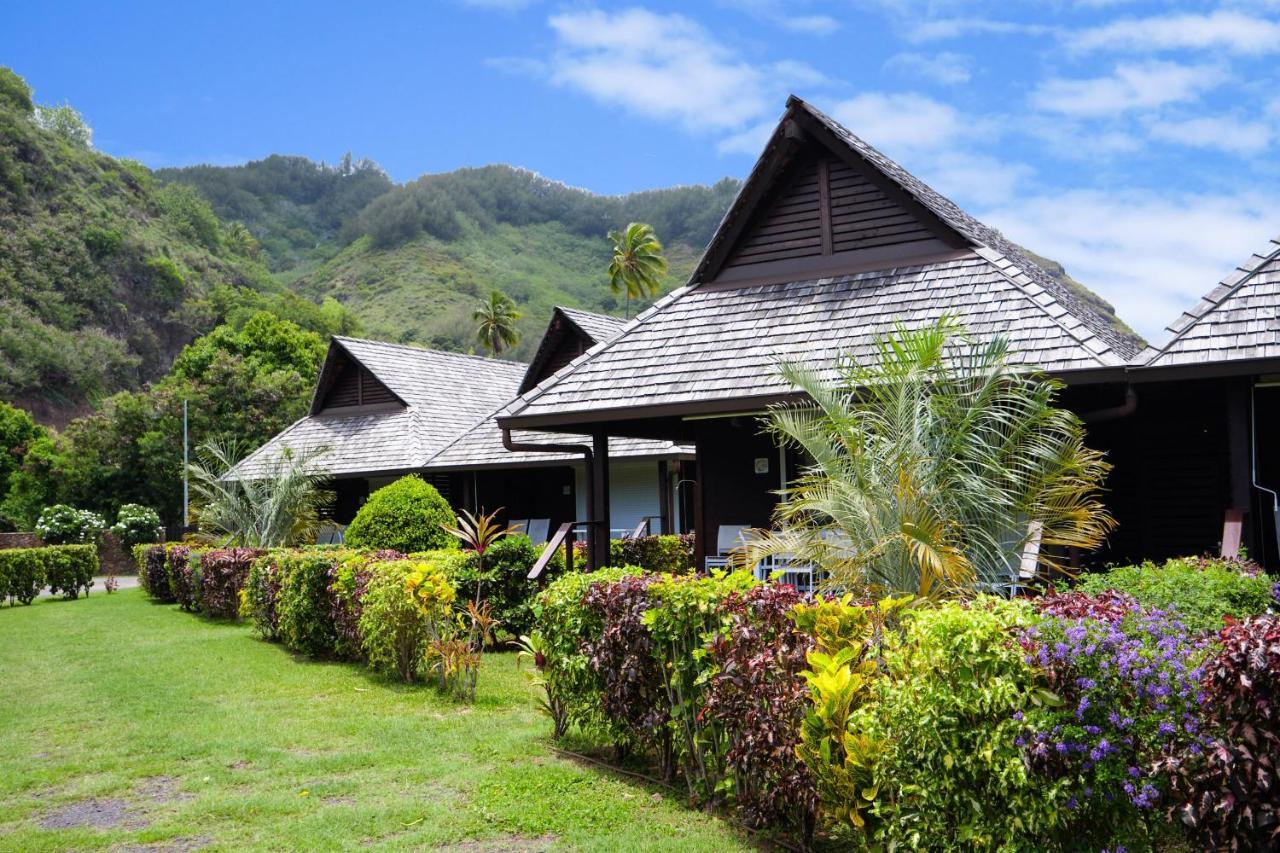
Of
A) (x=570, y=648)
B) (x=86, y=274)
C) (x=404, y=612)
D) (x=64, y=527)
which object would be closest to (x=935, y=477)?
(x=570, y=648)

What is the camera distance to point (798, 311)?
39.6 ft

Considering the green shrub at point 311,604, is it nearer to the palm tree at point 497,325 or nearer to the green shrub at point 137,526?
the green shrub at point 137,526

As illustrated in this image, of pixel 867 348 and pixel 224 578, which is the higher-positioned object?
pixel 867 348

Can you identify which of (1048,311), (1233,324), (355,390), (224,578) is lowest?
(224,578)

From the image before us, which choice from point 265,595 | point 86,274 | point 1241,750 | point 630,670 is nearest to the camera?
point 1241,750

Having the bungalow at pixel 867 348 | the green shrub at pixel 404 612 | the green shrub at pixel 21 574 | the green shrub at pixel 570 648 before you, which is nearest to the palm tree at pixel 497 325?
the green shrub at pixel 21 574

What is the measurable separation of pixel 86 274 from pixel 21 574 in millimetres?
44604

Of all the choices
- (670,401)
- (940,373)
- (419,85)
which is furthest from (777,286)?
(419,85)

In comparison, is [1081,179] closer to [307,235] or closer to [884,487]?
[884,487]

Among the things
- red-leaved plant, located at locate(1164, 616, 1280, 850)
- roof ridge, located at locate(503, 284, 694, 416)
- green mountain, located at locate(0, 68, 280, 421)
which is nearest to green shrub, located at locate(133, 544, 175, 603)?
roof ridge, located at locate(503, 284, 694, 416)

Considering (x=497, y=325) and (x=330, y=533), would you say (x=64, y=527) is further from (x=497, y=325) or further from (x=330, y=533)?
(x=497, y=325)

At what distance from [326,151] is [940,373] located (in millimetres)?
104339

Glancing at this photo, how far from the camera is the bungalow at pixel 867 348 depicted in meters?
9.20

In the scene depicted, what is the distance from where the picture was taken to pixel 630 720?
689 centimetres
